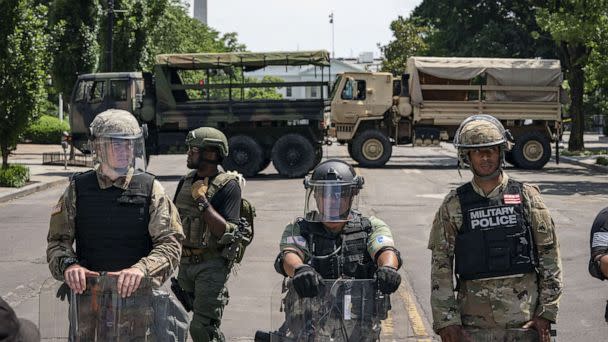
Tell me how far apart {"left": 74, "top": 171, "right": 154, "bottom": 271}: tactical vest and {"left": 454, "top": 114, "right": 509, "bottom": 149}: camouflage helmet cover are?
1.47 metres

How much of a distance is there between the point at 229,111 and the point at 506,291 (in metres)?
20.2

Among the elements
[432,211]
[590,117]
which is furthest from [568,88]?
[590,117]

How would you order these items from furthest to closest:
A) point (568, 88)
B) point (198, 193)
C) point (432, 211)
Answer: point (568, 88) → point (432, 211) → point (198, 193)

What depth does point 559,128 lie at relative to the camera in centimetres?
2842

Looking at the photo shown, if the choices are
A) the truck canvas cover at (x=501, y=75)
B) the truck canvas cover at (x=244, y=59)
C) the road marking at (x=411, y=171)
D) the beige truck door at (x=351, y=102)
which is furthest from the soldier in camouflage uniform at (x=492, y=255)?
the truck canvas cover at (x=501, y=75)

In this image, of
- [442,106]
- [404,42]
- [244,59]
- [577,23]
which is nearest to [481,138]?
[244,59]

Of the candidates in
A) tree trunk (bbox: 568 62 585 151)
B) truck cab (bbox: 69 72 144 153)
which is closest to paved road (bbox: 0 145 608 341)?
truck cab (bbox: 69 72 144 153)

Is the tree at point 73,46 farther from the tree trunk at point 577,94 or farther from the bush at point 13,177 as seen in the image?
the tree trunk at point 577,94

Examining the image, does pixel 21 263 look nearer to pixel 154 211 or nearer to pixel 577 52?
pixel 154 211

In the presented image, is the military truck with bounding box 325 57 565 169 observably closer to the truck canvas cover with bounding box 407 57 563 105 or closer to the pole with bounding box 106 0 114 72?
the truck canvas cover with bounding box 407 57 563 105

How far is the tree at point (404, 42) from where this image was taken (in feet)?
194

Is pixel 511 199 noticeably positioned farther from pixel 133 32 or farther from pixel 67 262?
pixel 133 32

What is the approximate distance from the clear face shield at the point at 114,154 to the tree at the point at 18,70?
58.8ft

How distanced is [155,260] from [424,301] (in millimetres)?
5101
